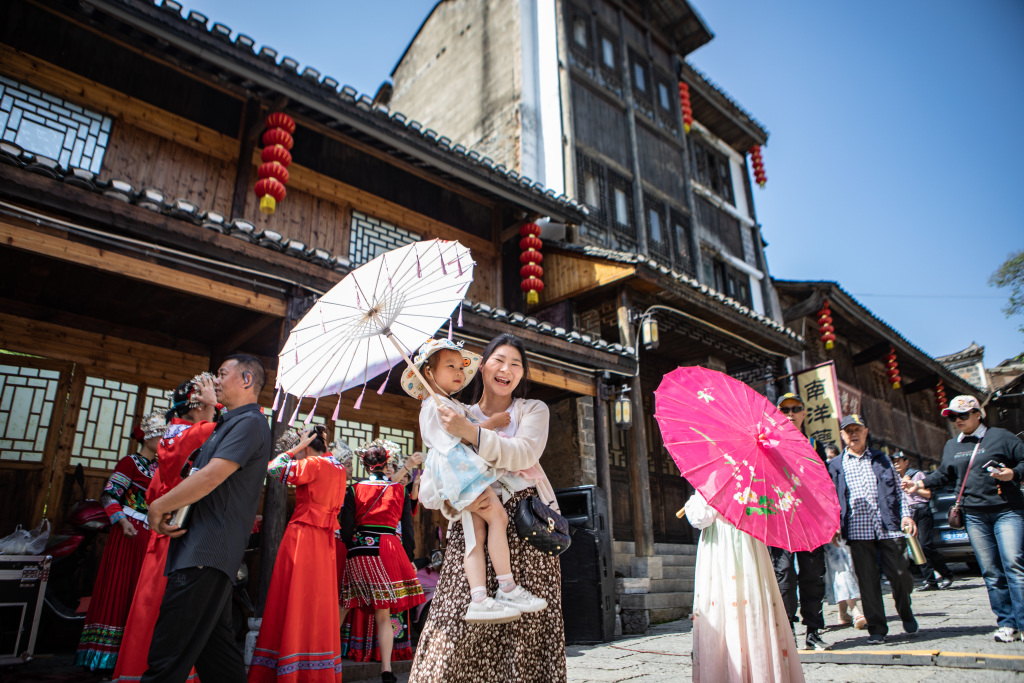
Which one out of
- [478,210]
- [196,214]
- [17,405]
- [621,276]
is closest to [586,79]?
[478,210]

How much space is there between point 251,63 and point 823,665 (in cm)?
802

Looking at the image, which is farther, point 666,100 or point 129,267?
point 666,100

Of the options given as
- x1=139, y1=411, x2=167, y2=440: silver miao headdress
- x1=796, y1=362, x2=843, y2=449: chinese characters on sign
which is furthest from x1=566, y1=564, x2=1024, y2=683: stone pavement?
x1=796, y1=362, x2=843, y2=449: chinese characters on sign

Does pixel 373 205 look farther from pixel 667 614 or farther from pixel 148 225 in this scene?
pixel 667 614

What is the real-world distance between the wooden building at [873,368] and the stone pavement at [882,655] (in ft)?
30.1

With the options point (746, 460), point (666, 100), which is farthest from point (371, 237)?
point (666, 100)

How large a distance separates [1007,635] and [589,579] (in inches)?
134

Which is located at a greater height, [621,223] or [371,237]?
[621,223]

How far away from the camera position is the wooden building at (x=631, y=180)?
10.4 meters

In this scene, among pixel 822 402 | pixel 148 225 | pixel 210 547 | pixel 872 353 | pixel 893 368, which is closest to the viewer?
pixel 210 547

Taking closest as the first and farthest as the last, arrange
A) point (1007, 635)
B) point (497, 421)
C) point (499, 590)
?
point (499, 590) → point (497, 421) → point (1007, 635)

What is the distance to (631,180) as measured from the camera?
46.0 feet

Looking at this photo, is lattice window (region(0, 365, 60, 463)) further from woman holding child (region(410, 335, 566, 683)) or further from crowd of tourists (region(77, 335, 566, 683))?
woman holding child (region(410, 335, 566, 683))

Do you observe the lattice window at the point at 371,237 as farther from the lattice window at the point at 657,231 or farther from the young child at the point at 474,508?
the young child at the point at 474,508
